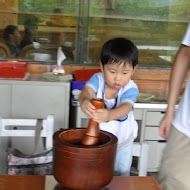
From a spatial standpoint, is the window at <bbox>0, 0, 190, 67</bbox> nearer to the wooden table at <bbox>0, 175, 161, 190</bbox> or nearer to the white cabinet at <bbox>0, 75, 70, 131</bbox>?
the white cabinet at <bbox>0, 75, 70, 131</bbox>

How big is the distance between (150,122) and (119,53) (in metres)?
1.64

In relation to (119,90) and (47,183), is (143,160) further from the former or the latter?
(47,183)

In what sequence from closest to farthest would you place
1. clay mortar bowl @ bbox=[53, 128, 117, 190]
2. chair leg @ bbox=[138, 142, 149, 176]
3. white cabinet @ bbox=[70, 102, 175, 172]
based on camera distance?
clay mortar bowl @ bbox=[53, 128, 117, 190]
chair leg @ bbox=[138, 142, 149, 176]
white cabinet @ bbox=[70, 102, 175, 172]

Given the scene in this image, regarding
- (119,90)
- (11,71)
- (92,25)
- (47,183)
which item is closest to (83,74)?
(92,25)

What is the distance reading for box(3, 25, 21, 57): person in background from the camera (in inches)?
127

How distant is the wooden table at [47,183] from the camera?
1154mm

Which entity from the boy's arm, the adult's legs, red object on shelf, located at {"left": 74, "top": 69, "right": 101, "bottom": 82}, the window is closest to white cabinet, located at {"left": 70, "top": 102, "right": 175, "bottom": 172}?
red object on shelf, located at {"left": 74, "top": 69, "right": 101, "bottom": 82}

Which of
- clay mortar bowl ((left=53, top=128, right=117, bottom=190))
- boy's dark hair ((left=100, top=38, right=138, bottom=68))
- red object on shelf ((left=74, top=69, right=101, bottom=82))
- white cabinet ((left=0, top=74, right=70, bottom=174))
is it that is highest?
boy's dark hair ((left=100, top=38, right=138, bottom=68))

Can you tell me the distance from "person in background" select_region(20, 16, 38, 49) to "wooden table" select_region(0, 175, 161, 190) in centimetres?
221

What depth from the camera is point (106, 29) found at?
3332 millimetres

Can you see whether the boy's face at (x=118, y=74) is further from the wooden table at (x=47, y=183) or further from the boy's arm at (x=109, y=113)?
the wooden table at (x=47, y=183)

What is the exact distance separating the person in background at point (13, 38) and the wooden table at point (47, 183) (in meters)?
2.19

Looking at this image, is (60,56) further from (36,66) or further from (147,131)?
(147,131)

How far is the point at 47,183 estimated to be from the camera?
118cm
